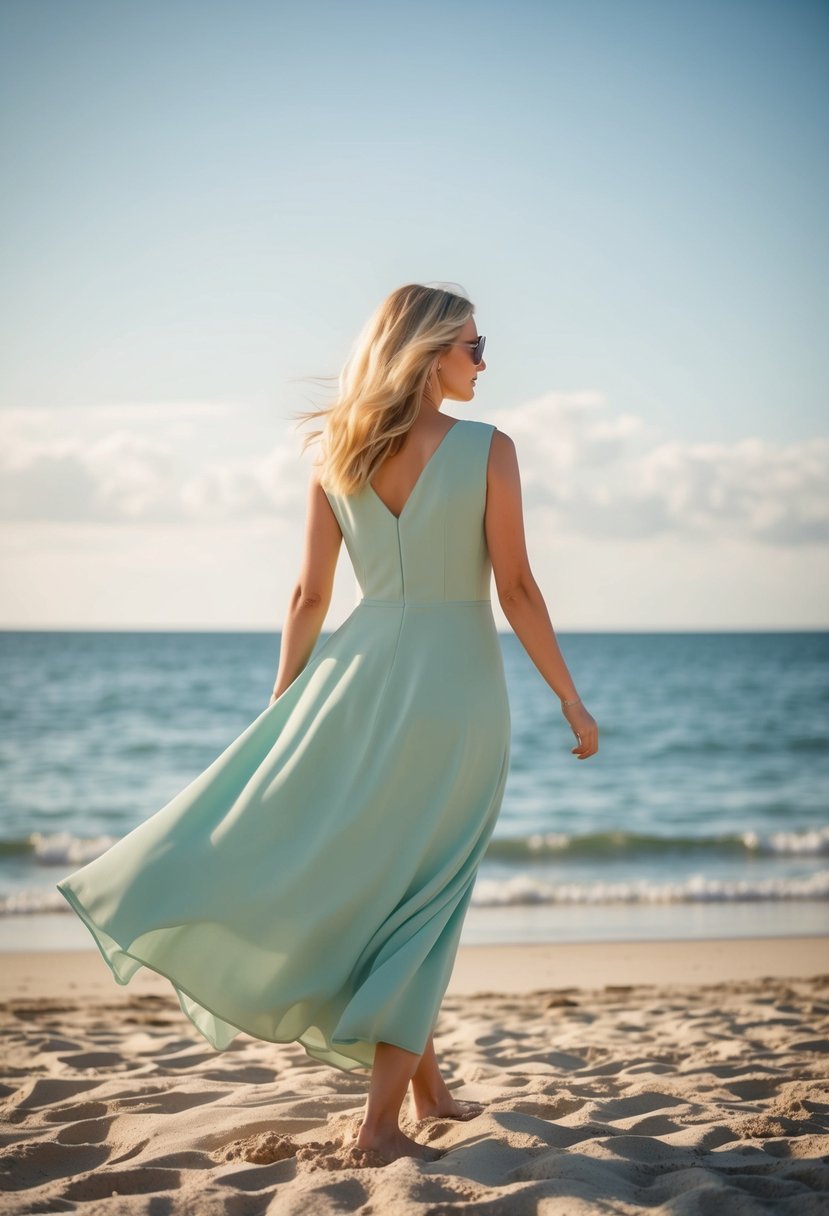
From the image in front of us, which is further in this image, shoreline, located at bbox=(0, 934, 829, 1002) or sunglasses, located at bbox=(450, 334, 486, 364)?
shoreline, located at bbox=(0, 934, 829, 1002)

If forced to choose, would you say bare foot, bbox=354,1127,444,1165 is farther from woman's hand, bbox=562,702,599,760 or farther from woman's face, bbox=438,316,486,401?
woman's face, bbox=438,316,486,401

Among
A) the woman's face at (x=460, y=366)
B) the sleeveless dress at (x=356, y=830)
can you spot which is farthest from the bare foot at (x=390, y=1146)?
the woman's face at (x=460, y=366)

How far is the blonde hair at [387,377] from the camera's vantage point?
3.07 meters

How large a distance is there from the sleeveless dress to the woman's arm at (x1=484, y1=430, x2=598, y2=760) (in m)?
0.04

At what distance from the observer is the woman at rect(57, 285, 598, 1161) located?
2889mm

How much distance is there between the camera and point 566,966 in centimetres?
679

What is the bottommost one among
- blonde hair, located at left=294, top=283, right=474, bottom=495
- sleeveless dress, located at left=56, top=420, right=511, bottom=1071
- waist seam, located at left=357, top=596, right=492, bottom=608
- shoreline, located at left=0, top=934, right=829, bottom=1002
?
shoreline, located at left=0, top=934, right=829, bottom=1002

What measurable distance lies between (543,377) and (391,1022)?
23868mm

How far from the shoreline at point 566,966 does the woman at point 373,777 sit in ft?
11.0

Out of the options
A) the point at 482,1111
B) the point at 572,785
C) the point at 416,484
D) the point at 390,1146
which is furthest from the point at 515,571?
the point at 572,785

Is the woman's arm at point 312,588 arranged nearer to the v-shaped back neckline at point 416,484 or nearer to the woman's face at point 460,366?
the v-shaped back neckline at point 416,484

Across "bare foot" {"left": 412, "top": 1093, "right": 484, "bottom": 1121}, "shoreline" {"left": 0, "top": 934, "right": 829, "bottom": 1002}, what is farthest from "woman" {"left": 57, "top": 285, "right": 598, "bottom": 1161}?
"shoreline" {"left": 0, "top": 934, "right": 829, "bottom": 1002}

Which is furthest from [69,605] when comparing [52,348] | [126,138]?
[126,138]

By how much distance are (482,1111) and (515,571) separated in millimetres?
1583
